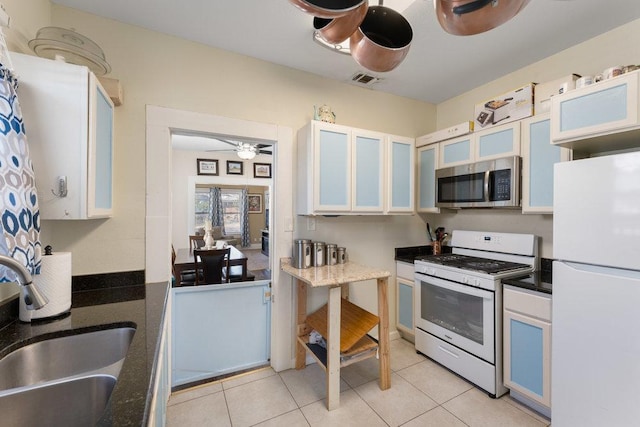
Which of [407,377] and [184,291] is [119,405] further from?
[407,377]

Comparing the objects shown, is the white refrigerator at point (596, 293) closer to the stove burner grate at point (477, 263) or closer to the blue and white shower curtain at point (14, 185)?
the stove burner grate at point (477, 263)

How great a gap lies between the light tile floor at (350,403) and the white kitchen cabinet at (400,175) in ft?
4.79

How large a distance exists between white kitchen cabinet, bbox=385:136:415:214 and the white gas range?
1.85 ft

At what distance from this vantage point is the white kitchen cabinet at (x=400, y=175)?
7.97ft

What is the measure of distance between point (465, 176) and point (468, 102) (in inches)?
37.0

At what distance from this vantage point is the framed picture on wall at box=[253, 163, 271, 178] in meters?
5.74

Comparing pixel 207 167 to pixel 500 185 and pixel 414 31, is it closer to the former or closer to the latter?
pixel 414 31

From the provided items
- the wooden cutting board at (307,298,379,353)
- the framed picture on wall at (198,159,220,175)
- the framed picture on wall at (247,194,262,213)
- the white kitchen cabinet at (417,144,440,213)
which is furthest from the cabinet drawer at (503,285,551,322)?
the framed picture on wall at (247,194,262,213)

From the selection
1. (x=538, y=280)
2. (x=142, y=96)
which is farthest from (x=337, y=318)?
(x=142, y=96)

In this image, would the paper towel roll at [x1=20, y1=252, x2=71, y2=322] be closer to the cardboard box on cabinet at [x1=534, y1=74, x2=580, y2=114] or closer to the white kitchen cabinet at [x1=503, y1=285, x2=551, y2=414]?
the white kitchen cabinet at [x1=503, y1=285, x2=551, y2=414]

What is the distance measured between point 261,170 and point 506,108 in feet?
15.2

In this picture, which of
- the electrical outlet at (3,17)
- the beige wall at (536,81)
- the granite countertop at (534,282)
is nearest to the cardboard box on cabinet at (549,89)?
the beige wall at (536,81)

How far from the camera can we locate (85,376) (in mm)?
911

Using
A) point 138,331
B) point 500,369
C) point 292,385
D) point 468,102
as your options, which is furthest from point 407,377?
point 468,102
